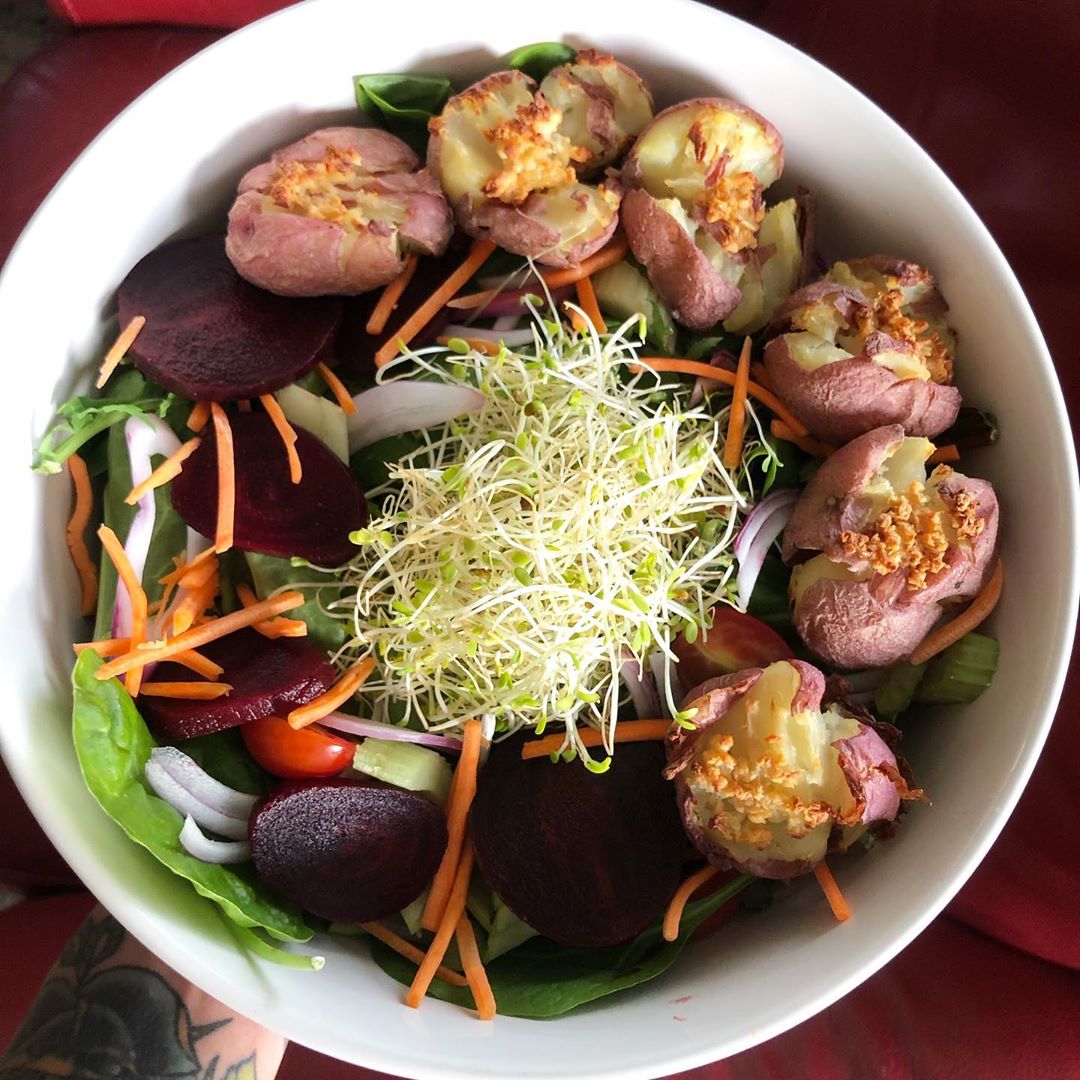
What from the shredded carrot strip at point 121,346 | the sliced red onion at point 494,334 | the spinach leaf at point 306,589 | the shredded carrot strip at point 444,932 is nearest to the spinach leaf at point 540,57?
the sliced red onion at point 494,334

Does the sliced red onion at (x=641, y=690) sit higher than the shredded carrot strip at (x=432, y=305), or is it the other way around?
the shredded carrot strip at (x=432, y=305)

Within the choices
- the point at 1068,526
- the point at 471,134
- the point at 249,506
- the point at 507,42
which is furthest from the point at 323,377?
the point at 1068,526

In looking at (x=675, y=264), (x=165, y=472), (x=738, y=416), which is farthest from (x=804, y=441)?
(x=165, y=472)

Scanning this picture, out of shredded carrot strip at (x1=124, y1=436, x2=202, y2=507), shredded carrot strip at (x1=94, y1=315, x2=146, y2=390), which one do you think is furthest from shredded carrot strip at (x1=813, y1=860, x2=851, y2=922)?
shredded carrot strip at (x1=94, y1=315, x2=146, y2=390)

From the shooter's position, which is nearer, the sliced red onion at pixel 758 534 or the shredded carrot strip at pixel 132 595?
the shredded carrot strip at pixel 132 595

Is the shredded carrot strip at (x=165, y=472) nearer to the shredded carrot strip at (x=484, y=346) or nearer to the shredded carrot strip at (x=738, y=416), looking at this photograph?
the shredded carrot strip at (x=484, y=346)

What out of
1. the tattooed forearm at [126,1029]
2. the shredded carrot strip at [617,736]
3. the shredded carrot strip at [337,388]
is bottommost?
the tattooed forearm at [126,1029]

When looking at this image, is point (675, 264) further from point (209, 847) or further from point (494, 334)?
point (209, 847)

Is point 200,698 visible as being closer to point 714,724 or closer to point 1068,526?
point 714,724
